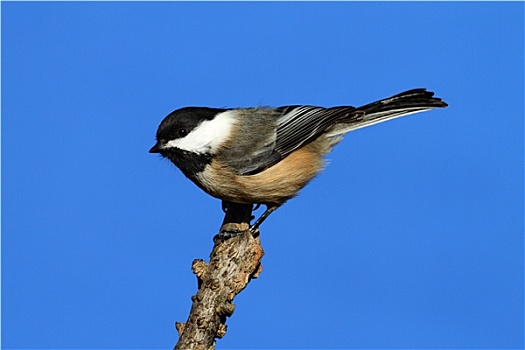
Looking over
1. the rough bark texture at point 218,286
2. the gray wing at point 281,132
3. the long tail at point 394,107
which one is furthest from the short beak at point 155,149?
the long tail at point 394,107

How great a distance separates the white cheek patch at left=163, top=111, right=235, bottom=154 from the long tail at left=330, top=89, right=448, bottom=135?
701 mm

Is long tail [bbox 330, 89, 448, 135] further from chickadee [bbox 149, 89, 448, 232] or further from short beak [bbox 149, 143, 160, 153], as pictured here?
short beak [bbox 149, 143, 160, 153]

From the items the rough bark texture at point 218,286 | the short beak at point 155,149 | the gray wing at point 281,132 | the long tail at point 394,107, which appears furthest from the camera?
the long tail at point 394,107

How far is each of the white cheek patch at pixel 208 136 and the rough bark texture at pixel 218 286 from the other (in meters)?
0.52

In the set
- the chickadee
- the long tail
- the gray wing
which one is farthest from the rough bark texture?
the long tail

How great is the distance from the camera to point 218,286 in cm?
278

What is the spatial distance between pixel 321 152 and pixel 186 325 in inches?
59.0

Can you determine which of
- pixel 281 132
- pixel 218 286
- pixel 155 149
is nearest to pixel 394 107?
pixel 281 132

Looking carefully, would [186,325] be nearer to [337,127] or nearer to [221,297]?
[221,297]

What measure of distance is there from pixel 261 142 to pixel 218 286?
41.1 inches

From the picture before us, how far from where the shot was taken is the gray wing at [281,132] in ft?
11.5

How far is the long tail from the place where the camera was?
3.83 meters

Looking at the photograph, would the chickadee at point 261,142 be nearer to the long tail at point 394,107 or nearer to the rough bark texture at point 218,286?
the long tail at point 394,107

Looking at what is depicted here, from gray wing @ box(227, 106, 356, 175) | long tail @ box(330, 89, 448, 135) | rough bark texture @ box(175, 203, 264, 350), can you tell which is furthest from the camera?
long tail @ box(330, 89, 448, 135)
